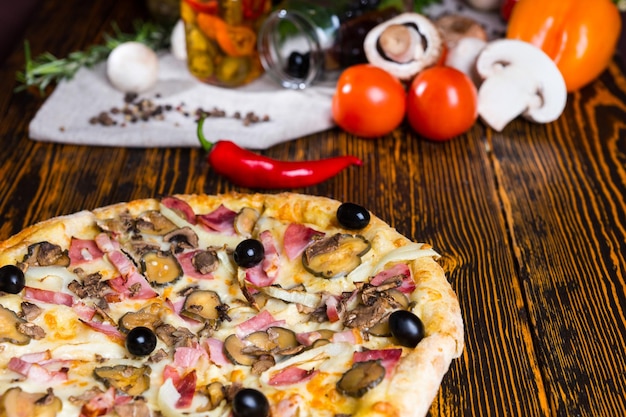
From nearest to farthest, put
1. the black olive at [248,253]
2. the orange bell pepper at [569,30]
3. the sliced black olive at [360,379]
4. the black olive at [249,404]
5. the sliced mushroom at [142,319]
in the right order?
the black olive at [249,404]
the sliced black olive at [360,379]
the sliced mushroom at [142,319]
the black olive at [248,253]
the orange bell pepper at [569,30]

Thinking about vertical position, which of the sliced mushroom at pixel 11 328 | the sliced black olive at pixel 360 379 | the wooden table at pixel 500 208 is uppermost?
the sliced black olive at pixel 360 379

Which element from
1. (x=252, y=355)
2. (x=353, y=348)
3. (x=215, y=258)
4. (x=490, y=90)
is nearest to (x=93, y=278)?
(x=215, y=258)

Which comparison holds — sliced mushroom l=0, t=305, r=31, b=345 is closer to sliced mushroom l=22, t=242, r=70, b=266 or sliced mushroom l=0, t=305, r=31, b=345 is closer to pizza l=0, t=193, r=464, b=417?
pizza l=0, t=193, r=464, b=417

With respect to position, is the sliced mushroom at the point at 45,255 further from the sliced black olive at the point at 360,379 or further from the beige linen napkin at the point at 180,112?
the beige linen napkin at the point at 180,112

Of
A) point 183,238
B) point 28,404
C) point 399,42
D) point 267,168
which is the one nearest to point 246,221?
point 183,238

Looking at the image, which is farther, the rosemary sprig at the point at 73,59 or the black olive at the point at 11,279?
the rosemary sprig at the point at 73,59

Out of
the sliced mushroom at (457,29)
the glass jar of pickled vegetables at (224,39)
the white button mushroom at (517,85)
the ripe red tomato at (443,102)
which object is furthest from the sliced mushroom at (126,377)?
the sliced mushroom at (457,29)

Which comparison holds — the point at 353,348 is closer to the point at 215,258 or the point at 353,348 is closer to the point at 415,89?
the point at 215,258
